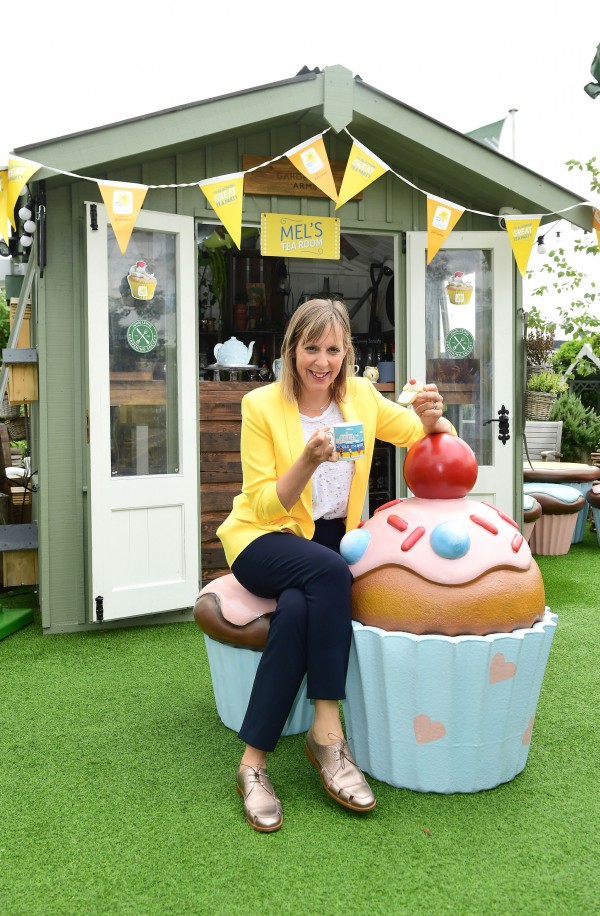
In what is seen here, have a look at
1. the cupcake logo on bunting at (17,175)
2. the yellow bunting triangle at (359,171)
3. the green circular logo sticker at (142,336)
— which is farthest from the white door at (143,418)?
the yellow bunting triangle at (359,171)

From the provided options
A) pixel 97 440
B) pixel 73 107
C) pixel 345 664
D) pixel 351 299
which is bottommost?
pixel 345 664

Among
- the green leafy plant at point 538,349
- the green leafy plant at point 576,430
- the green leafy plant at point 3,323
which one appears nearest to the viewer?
the green leafy plant at point 576,430

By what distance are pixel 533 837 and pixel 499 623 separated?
569 mm

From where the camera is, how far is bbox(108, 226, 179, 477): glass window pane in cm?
444

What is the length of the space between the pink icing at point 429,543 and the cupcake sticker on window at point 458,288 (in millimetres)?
2809

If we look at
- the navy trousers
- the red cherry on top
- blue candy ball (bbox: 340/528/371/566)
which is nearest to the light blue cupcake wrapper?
the navy trousers

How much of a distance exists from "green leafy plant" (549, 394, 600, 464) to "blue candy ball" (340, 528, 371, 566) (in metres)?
7.13

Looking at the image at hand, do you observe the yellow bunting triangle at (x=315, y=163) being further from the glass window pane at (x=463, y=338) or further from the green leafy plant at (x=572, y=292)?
the green leafy plant at (x=572, y=292)

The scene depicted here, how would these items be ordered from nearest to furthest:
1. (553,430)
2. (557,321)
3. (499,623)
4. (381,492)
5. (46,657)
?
1. (499,623)
2. (46,657)
3. (381,492)
4. (553,430)
5. (557,321)

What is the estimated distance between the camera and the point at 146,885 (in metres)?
1.96

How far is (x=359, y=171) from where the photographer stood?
4.28 m

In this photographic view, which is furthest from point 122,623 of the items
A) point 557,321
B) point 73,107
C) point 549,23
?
point 73,107

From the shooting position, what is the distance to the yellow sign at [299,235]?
4758mm

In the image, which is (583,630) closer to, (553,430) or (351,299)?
(351,299)
